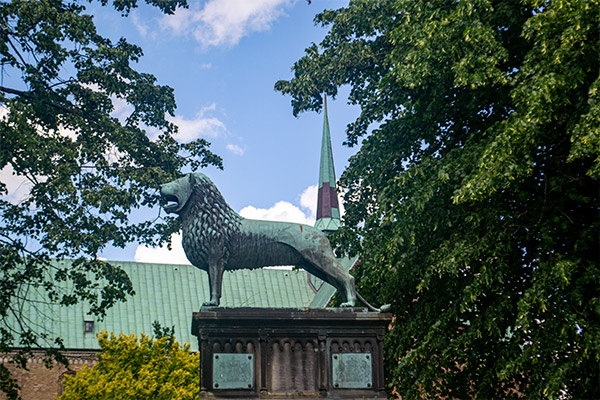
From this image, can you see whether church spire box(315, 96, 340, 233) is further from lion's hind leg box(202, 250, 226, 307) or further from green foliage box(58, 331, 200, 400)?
lion's hind leg box(202, 250, 226, 307)

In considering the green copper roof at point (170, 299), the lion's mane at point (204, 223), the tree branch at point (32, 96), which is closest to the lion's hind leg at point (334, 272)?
the lion's mane at point (204, 223)

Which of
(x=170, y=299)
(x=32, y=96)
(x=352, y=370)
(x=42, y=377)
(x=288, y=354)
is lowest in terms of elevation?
(x=42, y=377)

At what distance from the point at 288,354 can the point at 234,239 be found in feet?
5.10

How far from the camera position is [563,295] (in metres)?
11.8

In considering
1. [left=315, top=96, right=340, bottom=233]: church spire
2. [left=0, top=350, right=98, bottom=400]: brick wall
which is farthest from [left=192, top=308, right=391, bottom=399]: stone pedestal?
[left=315, top=96, right=340, bottom=233]: church spire

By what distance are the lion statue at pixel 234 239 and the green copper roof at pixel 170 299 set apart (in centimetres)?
3287

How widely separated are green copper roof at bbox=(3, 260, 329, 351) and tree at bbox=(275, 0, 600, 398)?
91.2 ft

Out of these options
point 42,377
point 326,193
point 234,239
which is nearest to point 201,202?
point 234,239

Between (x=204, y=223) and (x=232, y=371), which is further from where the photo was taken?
(x=204, y=223)

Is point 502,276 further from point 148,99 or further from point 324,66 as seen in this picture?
point 148,99

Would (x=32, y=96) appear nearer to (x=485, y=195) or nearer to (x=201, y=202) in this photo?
(x=201, y=202)

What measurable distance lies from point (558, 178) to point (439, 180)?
1934mm

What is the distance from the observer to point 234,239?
9461 millimetres

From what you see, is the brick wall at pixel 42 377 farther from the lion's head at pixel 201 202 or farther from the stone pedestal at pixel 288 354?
the stone pedestal at pixel 288 354
